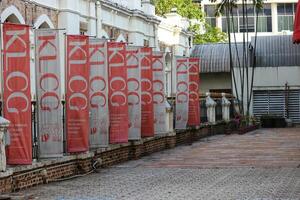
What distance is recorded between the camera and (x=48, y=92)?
42.6 feet

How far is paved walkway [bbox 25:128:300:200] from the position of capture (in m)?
11.2

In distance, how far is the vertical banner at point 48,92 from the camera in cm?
1289

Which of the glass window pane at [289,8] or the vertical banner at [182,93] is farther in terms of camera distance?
the glass window pane at [289,8]

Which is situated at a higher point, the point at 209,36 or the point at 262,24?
the point at 262,24

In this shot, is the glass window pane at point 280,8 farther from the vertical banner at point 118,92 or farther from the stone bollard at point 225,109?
the vertical banner at point 118,92

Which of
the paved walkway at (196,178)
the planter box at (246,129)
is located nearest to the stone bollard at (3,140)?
the paved walkway at (196,178)

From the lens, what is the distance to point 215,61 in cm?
4181

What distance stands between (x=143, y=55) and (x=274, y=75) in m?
22.1

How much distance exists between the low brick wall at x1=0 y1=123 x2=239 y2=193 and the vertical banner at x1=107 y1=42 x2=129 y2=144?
0.42m

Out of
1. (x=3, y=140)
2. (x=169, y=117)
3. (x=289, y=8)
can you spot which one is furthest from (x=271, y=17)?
(x=3, y=140)

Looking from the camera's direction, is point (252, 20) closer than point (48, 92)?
No

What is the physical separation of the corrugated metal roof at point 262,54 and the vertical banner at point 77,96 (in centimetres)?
2709

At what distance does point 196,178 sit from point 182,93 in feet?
33.0

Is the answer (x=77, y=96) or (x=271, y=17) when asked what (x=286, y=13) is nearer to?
(x=271, y=17)
